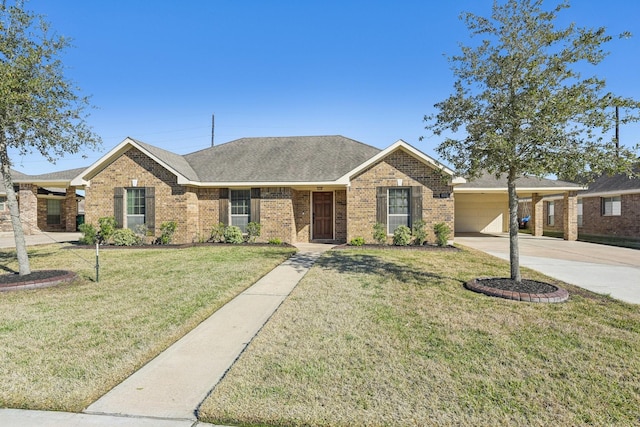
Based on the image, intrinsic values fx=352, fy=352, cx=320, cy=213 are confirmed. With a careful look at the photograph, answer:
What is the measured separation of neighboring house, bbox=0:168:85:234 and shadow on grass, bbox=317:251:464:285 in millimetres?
17190

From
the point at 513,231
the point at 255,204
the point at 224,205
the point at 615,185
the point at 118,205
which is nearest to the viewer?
the point at 513,231

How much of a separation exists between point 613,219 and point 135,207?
2476 centimetres

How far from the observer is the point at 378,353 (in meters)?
4.05

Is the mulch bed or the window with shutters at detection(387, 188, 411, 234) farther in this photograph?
the window with shutters at detection(387, 188, 411, 234)

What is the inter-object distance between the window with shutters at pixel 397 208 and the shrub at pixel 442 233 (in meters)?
1.13

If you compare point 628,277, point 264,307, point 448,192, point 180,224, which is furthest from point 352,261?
point 180,224

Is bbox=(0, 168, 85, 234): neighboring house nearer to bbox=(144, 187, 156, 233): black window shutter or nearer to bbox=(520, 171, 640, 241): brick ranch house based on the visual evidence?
bbox=(144, 187, 156, 233): black window shutter

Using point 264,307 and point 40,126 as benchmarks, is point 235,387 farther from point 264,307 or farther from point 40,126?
point 40,126

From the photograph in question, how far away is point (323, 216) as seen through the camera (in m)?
16.1

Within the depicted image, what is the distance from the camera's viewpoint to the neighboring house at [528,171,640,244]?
59.6 ft

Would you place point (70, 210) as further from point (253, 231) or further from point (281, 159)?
point (281, 159)

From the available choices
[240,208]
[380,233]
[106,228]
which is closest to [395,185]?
[380,233]

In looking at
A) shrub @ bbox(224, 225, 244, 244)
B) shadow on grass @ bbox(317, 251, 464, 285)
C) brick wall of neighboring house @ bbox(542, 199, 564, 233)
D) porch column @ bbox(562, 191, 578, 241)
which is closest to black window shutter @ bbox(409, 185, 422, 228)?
shadow on grass @ bbox(317, 251, 464, 285)

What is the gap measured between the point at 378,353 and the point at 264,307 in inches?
99.7
